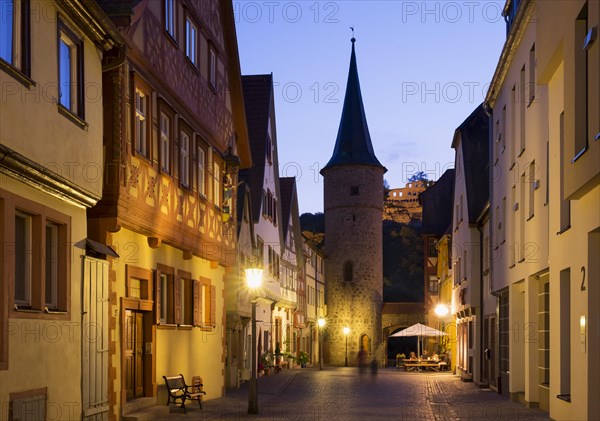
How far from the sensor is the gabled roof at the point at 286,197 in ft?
167

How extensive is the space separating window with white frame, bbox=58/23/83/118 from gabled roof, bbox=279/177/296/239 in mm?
35275

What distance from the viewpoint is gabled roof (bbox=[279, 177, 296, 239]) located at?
50.8 meters

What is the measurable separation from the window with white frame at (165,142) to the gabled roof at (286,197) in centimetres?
2986

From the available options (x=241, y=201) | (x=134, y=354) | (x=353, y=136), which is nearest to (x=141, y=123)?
(x=134, y=354)

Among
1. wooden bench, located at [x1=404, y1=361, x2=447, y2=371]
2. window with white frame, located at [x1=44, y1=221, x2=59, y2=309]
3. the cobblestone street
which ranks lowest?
wooden bench, located at [x1=404, y1=361, x2=447, y2=371]

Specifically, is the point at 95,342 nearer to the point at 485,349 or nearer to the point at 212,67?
the point at 212,67

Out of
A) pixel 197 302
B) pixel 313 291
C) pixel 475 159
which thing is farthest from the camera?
pixel 313 291

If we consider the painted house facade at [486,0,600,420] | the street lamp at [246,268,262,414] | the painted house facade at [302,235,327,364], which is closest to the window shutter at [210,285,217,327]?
the street lamp at [246,268,262,414]

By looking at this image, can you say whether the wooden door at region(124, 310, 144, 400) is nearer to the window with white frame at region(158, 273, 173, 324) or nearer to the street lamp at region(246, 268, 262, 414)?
the window with white frame at region(158, 273, 173, 324)

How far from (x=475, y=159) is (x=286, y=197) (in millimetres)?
15277

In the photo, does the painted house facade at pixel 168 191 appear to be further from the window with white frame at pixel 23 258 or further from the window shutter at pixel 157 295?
the window with white frame at pixel 23 258

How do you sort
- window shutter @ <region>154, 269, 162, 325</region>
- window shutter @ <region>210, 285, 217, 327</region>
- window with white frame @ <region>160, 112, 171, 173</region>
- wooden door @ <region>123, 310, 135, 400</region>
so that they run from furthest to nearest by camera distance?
1. window shutter @ <region>210, 285, 217, 327</region>
2. window shutter @ <region>154, 269, 162, 325</region>
3. window with white frame @ <region>160, 112, 171, 173</region>
4. wooden door @ <region>123, 310, 135, 400</region>

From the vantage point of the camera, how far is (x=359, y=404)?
25.2 meters

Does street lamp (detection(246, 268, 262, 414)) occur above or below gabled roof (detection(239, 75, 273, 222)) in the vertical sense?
below
